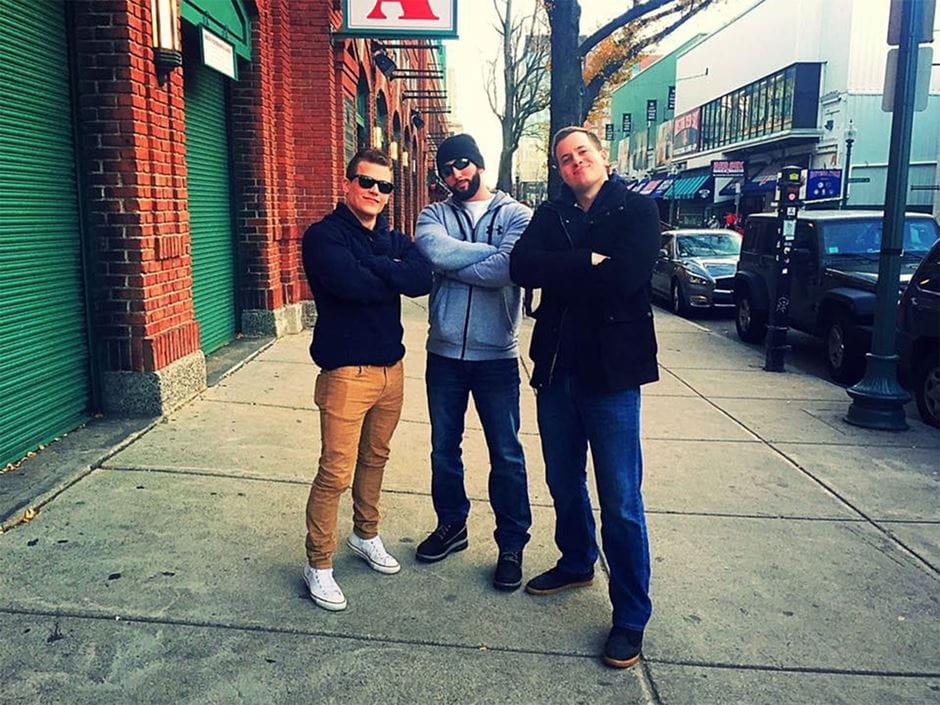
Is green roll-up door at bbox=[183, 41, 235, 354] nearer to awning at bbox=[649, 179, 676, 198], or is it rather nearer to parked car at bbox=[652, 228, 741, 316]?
parked car at bbox=[652, 228, 741, 316]

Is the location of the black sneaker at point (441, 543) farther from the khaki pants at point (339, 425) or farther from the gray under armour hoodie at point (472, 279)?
the gray under armour hoodie at point (472, 279)

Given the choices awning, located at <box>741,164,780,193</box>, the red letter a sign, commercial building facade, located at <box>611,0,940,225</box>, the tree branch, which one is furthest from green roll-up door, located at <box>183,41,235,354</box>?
awning, located at <box>741,164,780,193</box>

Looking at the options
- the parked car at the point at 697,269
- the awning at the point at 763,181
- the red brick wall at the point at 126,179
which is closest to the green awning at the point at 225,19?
the red brick wall at the point at 126,179

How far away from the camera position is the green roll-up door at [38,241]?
196 inches

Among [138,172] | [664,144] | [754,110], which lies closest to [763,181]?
[754,110]

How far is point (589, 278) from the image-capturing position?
3234 mm

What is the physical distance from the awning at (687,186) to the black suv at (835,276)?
34.8 metres

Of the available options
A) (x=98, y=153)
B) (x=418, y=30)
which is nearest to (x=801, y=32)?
(x=418, y=30)

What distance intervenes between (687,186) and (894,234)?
142 ft

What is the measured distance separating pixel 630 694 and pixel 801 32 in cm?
3777

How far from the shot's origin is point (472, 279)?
3.74 m

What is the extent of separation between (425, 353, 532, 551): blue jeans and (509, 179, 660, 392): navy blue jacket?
1.28 ft

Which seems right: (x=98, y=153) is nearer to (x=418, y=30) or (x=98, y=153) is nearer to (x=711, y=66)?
Result: (x=418, y=30)

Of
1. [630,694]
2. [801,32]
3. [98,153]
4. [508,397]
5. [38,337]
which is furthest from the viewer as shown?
[801,32]
